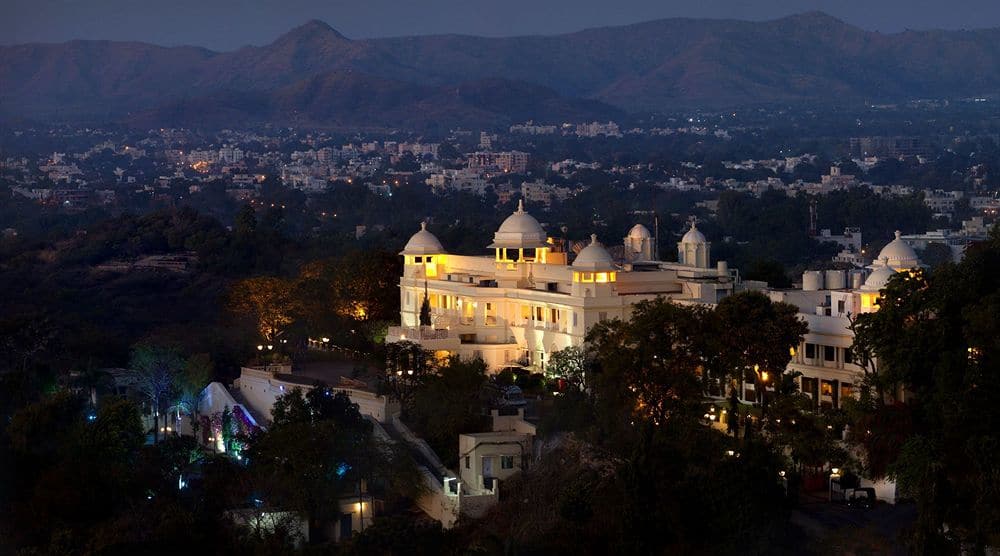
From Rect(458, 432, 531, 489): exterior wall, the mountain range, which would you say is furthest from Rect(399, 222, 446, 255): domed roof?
the mountain range

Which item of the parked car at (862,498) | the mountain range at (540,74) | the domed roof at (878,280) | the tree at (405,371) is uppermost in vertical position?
the mountain range at (540,74)

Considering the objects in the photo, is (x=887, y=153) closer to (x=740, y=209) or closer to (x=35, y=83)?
(x=740, y=209)

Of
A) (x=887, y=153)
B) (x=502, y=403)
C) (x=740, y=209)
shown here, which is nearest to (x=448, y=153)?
(x=887, y=153)

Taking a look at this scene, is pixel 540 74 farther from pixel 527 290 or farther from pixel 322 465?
pixel 322 465

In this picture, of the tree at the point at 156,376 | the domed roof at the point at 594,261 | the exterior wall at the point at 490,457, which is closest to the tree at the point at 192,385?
the tree at the point at 156,376

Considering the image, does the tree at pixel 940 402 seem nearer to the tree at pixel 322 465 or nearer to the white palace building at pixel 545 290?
the white palace building at pixel 545 290

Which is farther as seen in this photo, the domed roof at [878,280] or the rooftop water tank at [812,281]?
the rooftop water tank at [812,281]

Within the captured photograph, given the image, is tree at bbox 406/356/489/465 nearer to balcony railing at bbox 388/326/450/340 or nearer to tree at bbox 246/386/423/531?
tree at bbox 246/386/423/531
